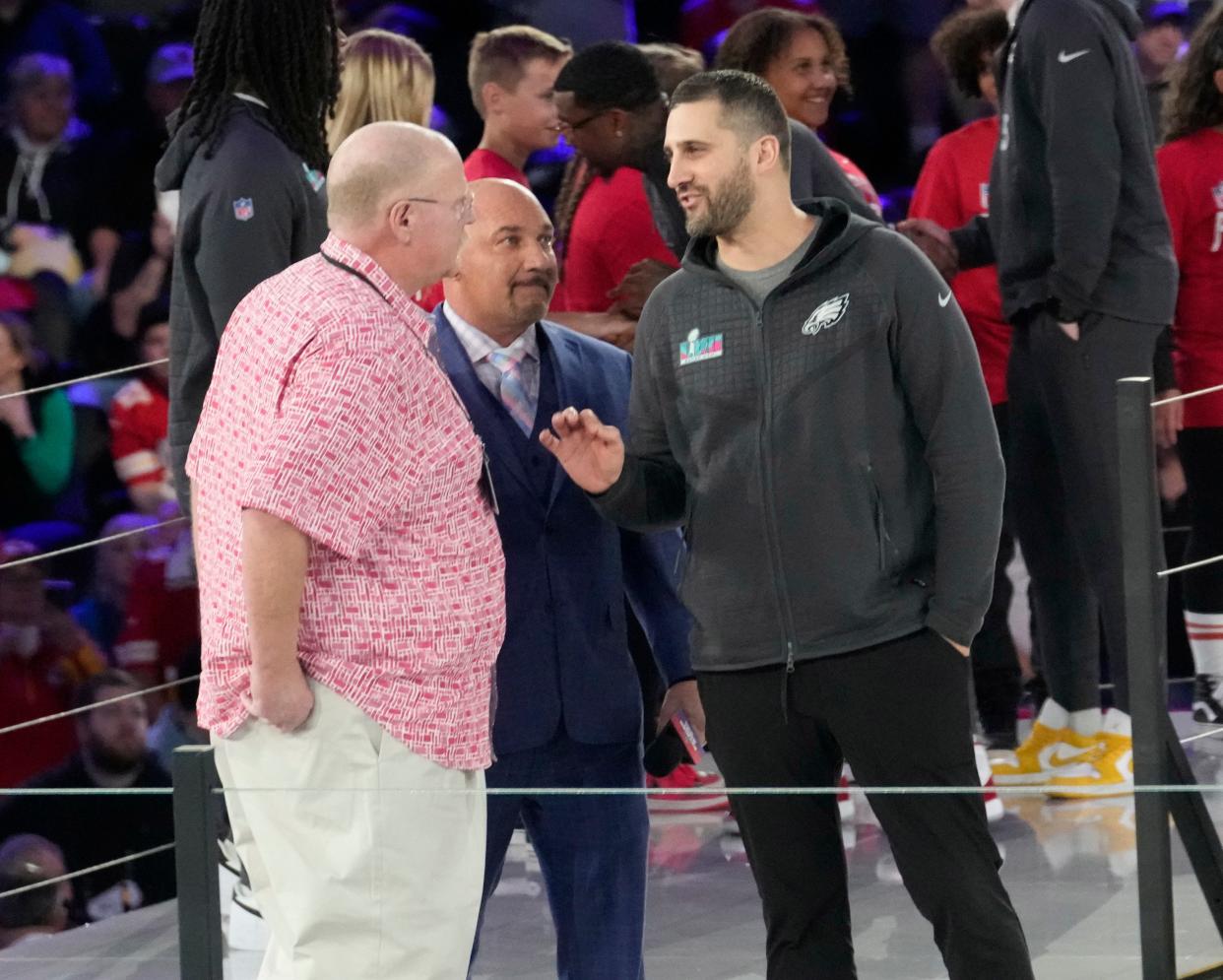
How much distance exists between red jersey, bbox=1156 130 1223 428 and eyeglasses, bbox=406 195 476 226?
232 cm

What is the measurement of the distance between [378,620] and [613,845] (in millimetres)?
684

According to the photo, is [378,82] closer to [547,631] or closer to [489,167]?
[489,167]

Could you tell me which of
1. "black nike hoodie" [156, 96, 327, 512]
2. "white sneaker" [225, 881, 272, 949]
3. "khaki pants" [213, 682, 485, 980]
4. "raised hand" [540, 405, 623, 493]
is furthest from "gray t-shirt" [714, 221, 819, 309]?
"white sneaker" [225, 881, 272, 949]

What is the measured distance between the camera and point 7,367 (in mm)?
5387

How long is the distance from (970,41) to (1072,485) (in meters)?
1.31

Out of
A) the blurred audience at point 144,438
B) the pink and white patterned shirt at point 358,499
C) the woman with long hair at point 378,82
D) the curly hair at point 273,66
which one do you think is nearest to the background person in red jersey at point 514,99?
the woman with long hair at point 378,82

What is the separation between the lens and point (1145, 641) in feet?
9.91

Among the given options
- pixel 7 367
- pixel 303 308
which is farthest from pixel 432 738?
pixel 7 367

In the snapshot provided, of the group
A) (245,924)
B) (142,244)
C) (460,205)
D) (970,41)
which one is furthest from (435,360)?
(142,244)

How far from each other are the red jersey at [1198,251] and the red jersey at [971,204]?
412mm

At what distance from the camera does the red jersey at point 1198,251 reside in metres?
4.74

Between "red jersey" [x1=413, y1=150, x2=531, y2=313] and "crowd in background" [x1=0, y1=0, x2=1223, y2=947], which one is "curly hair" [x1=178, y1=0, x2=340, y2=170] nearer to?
"crowd in background" [x1=0, y1=0, x2=1223, y2=947]

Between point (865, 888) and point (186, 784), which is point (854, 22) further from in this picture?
point (186, 784)

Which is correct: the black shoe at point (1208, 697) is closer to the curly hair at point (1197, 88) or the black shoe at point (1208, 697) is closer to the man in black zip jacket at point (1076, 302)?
the man in black zip jacket at point (1076, 302)
